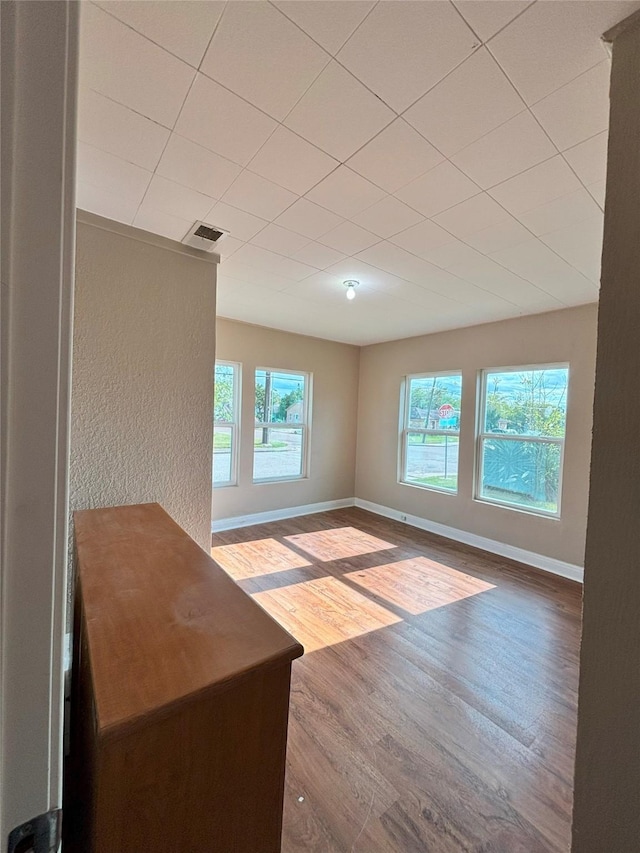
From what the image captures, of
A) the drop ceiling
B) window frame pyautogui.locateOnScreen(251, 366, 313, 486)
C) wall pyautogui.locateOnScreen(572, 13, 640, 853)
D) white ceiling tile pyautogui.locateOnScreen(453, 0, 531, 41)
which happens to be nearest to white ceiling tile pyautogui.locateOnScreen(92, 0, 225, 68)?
the drop ceiling

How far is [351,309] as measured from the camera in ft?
12.2

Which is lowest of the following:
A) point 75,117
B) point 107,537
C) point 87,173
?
point 107,537

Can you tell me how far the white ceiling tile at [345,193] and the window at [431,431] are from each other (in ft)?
9.68

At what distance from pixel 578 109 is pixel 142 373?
7.73ft

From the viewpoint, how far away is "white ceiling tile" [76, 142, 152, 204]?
5.15 ft

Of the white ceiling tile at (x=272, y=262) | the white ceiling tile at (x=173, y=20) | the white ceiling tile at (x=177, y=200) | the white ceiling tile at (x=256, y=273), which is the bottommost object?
the white ceiling tile at (x=177, y=200)

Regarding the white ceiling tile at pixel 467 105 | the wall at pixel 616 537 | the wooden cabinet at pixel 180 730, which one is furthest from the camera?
the white ceiling tile at pixel 467 105

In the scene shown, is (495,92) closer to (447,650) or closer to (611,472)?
(611,472)

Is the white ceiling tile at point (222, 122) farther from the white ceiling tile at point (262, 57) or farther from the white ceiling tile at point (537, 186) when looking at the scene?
the white ceiling tile at point (537, 186)

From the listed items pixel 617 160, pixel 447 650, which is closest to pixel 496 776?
pixel 447 650

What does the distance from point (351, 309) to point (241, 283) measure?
117 centimetres

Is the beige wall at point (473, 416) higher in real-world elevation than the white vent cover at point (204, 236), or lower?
lower

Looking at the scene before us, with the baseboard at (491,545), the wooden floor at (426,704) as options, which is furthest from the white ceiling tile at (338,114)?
the baseboard at (491,545)

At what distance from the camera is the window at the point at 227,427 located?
4.44 metres
